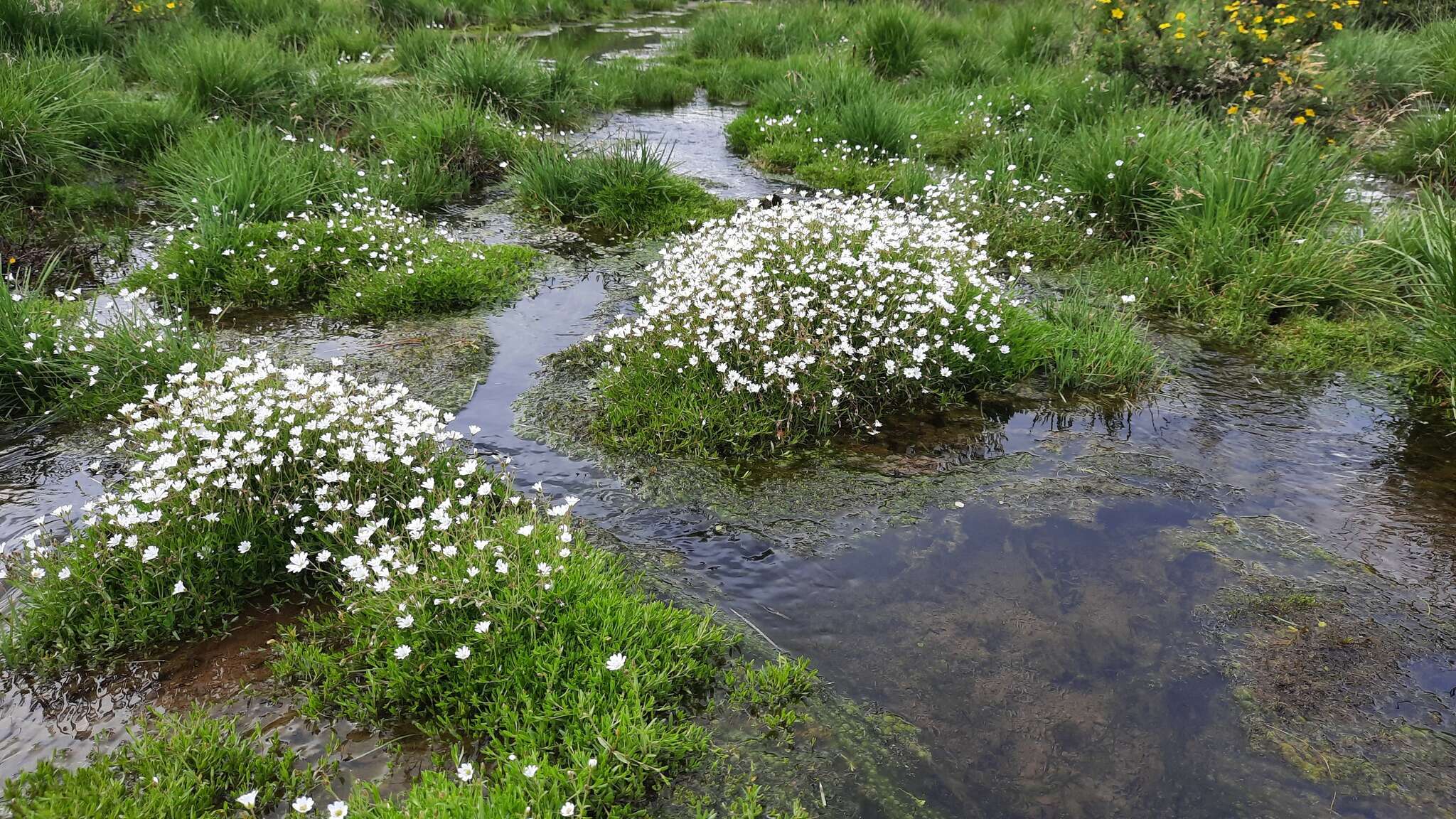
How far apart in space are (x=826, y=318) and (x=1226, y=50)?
7.59 metres

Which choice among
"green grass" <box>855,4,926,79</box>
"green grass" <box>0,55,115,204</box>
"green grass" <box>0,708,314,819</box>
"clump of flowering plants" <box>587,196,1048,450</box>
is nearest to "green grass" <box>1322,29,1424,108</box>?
"green grass" <box>855,4,926,79</box>

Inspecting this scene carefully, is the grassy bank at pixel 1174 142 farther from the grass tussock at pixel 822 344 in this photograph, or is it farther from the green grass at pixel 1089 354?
the grass tussock at pixel 822 344

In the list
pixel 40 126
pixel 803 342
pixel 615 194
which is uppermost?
pixel 40 126

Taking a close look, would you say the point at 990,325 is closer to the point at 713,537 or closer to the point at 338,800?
the point at 713,537

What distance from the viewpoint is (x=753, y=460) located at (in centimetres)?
537

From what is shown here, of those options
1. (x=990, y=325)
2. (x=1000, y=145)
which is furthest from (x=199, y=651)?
(x=1000, y=145)

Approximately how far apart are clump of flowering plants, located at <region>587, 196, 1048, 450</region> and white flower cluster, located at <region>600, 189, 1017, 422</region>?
13mm

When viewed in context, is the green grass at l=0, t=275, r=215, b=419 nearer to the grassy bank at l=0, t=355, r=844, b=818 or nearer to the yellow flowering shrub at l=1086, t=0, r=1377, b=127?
the grassy bank at l=0, t=355, r=844, b=818

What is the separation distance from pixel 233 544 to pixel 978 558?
372cm

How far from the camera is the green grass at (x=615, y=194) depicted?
8.99 m

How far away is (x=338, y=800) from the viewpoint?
305 centimetres

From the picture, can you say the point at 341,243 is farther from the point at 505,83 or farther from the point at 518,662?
the point at 518,662

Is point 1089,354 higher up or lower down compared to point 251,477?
lower down

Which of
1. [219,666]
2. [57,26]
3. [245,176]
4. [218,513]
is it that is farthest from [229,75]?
[219,666]
